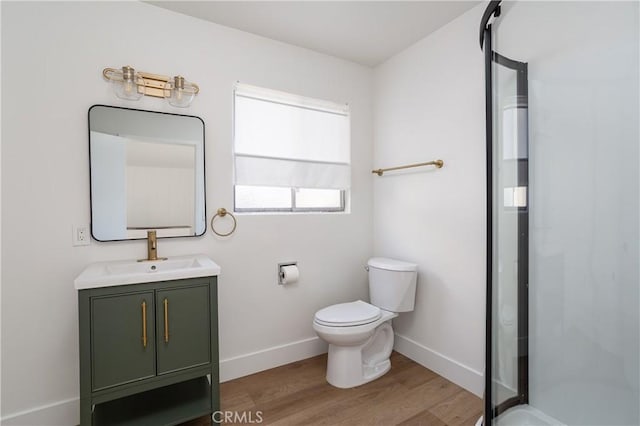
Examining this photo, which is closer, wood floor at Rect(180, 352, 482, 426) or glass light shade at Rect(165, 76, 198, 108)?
wood floor at Rect(180, 352, 482, 426)

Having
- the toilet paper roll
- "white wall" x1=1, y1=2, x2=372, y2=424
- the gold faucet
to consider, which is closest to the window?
"white wall" x1=1, y1=2, x2=372, y2=424

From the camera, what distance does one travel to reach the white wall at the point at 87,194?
165 centimetres

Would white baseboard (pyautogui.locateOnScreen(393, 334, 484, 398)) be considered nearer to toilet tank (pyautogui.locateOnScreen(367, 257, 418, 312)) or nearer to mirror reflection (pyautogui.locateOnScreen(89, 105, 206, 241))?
toilet tank (pyautogui.locateOnScreen(367, 257, 418, 312))

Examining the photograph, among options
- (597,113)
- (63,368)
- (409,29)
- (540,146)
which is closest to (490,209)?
(540,146)

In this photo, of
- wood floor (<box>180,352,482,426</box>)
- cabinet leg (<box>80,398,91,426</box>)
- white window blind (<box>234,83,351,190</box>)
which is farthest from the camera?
white window blind (<box>234,83,351,190</box>)

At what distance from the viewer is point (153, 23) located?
6.44 ft

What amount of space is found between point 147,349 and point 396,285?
1556 mm

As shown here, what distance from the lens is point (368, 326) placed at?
6.75ft

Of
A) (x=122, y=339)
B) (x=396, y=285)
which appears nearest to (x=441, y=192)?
(x=396, y=285)

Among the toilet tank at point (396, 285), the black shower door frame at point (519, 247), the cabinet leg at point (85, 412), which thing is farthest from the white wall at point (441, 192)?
the cabinet leg at point (85, 412)

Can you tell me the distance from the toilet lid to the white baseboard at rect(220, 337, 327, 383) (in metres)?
0.47

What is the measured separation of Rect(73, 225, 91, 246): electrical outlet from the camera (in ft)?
5.83

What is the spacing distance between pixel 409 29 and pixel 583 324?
2000 millimetres

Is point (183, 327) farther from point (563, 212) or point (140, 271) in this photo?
point (563, 212)
